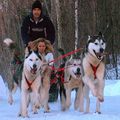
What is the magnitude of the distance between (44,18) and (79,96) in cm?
167

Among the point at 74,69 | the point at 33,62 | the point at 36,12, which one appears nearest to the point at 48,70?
the point at 74,69

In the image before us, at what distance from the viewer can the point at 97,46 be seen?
7988mm

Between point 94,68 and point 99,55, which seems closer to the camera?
point 99,55

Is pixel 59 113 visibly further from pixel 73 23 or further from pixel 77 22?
pixel 73 23

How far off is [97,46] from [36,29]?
4.70 feet

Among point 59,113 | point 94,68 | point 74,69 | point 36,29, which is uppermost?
point 36,29

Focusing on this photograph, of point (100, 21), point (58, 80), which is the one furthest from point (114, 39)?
point (58, 80)

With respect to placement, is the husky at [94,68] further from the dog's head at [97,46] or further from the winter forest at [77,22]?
the winter forest at [77,22]

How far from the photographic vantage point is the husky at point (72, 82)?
8953 mm

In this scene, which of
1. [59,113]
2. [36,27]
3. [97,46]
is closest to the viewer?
[97,46]

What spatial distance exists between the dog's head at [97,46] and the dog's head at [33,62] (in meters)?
0.89

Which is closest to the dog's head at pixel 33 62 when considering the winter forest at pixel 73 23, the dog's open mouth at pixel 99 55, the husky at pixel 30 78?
the husky at pixel 30 78

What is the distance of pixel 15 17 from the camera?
888 inches

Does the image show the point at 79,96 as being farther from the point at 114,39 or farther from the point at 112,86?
the point at 114,39
